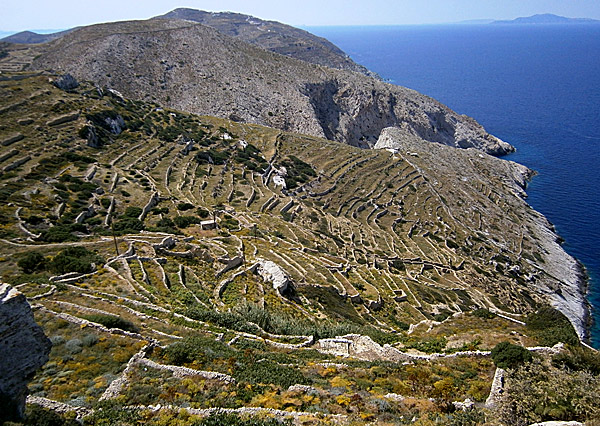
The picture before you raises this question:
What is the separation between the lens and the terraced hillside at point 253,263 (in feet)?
51.6

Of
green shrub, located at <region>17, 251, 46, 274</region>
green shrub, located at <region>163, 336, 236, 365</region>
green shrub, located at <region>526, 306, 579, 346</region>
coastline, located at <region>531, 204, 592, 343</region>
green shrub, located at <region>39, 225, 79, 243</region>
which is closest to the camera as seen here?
green shrub, located at <region>163, 336, 236, 365</region>

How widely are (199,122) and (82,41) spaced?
200 feet

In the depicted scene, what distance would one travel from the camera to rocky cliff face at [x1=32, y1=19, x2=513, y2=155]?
364ft

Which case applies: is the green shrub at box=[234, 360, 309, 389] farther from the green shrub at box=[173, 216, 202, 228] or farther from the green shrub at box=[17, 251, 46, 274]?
the green shrub at box=[173, 216, 202, 228]

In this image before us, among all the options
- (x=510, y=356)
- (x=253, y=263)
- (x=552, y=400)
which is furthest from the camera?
(x=253, y=263)

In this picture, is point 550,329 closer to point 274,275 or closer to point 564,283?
point 274,275

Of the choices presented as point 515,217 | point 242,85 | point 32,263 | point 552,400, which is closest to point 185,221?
point 32,263

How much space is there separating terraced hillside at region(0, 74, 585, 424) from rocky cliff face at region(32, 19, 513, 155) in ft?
62.6

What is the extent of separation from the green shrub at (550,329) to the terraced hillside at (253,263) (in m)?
0.37

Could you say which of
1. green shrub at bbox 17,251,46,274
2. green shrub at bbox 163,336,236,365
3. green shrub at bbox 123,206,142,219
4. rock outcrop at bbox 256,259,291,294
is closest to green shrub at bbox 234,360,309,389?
green shrub at bbox 163,336,236,365

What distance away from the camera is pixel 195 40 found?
131875 mm

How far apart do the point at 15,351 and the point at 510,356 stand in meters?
19.1

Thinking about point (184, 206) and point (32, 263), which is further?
point (184, 206)

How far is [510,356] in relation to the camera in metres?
17.3
